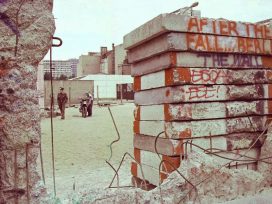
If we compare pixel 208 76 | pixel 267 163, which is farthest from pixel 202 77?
pixel 267 163

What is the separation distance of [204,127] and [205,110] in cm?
18

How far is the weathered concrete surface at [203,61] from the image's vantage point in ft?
12.1

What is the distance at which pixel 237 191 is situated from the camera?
140 inches

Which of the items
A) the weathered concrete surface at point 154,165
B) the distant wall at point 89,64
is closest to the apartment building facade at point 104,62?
the distant wall at point 89,64

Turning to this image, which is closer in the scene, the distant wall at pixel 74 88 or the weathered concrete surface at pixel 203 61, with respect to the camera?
the weathered concrete surface at pixel 203 61

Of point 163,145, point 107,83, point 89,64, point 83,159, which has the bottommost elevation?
point 83,159

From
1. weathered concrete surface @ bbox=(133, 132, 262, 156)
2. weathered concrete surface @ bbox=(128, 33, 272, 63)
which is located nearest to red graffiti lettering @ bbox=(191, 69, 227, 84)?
weathered concrete surface @ bbox=(128, 33, 272, 63)

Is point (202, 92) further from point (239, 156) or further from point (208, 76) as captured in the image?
point (239, 156)

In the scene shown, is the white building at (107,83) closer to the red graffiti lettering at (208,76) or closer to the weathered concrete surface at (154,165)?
the weathered concrete surface at (154,165)

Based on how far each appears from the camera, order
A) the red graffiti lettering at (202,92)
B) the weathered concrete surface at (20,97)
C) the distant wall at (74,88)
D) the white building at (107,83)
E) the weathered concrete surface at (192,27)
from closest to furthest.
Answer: the weathered concrete surface at (20,97), the weathered concrete surface at (192,27), the red graffiti lettering at (202,92), the distant wall at (74,88), the white building at (107,83)

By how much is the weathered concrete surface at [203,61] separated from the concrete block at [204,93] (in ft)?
0.75

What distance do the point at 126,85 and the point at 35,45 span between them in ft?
135

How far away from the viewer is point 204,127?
3.78 m

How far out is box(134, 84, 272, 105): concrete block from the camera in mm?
3699
